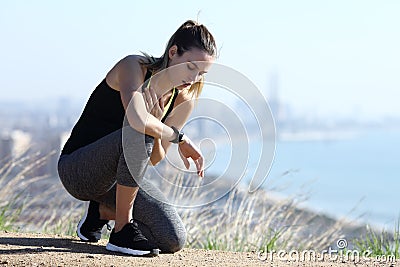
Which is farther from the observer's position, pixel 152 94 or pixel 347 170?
pixel 347 170

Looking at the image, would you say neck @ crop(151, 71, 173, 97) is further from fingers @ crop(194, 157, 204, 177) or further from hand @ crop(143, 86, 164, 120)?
fingers @ crop(194, 157, 204, 177)

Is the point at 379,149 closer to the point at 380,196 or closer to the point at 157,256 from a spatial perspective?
the point at 380,196

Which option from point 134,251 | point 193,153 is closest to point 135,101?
point 193,153

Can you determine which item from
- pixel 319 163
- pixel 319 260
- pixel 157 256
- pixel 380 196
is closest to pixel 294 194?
pixel 319 260

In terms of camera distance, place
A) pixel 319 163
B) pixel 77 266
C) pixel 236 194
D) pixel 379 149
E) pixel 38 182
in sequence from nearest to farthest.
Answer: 1. pixel 77 266
2. pixel 236 194
3. pixel 38 182
4. pixel 319 163
5. pixel 379 149

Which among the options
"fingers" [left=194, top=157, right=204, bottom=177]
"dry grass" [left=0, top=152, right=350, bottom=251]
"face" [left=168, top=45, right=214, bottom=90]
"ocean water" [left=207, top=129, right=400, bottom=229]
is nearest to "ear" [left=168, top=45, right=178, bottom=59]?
"face" [left=168, top=45, right=214, bottom=90]

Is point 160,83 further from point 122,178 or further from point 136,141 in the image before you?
point 122,178

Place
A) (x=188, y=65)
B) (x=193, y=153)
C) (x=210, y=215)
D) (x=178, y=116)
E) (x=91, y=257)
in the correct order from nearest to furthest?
(x=91, y=257), (x=188, y=65), (x=193, y=153), (x=178, y=116), (x=210, y=215)

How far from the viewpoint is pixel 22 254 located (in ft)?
11.4

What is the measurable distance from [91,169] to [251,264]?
2.99 feet

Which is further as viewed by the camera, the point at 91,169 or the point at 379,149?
the point at 379,149

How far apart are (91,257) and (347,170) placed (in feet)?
164

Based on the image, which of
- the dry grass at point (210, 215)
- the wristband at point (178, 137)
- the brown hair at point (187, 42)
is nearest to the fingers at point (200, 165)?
the wristband at point (178, 137)

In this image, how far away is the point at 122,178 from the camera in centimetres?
359
